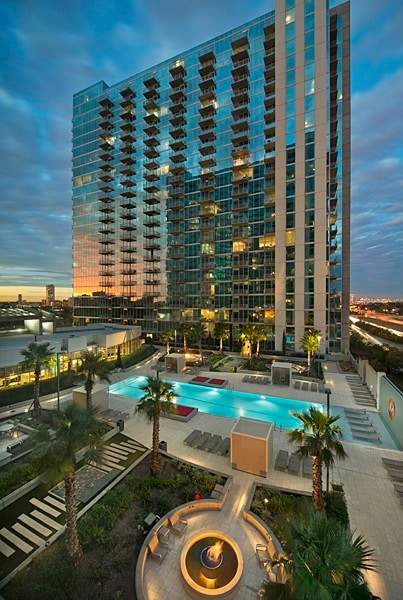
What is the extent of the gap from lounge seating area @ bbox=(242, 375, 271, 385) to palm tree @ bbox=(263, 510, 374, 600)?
892 inches

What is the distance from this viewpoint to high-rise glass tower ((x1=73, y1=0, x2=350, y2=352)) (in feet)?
132

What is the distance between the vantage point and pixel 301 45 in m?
39.9

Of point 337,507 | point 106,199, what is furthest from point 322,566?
point 106,199

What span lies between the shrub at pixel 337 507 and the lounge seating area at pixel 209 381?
1655cm

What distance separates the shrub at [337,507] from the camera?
36.4ft

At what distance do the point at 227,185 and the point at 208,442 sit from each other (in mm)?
43023

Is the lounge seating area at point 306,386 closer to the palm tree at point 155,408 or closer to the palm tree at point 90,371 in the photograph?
the palm tree at point 155,408

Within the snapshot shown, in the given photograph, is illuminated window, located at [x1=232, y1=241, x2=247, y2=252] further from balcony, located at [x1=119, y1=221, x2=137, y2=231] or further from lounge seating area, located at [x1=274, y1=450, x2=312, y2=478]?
lounge seating area, located at [x1=274, y1=450, x2=312, y2=478]

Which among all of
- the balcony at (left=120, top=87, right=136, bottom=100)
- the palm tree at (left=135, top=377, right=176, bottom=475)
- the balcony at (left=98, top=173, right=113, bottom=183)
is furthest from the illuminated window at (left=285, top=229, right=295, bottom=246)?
the balcony at (left=120, top=87, right=136, bottom=100)

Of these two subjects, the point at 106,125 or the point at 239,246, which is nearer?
the point at 239,246

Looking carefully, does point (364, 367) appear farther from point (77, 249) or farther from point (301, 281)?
point (77, 249)

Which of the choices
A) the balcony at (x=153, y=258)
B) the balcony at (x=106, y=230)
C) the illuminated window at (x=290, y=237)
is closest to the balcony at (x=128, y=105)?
the balcony at (x=106, y=230)

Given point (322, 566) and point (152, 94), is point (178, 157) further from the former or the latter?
point (322, 566)

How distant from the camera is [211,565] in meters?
9.19
